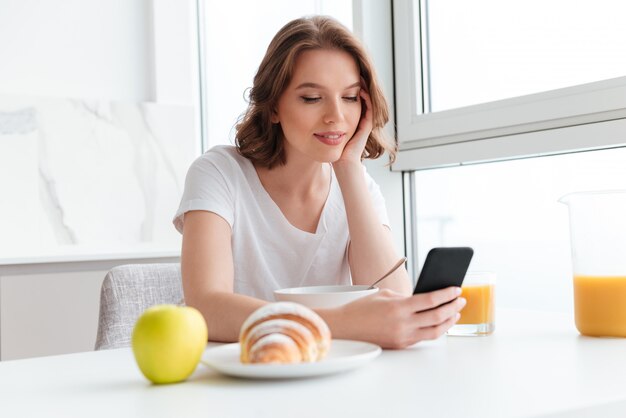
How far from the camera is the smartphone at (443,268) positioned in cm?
99

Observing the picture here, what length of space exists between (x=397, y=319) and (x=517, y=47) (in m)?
1.54

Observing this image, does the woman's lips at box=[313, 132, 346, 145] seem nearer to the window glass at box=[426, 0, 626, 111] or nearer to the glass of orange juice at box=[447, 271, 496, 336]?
the glass of orange juice at box=[447, 271, 496, 336]

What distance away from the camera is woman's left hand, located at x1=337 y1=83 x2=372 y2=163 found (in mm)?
1757

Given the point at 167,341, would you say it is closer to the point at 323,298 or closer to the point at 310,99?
the point at 323,298

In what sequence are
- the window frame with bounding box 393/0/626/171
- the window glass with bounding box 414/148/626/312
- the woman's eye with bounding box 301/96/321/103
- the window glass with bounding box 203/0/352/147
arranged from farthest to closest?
1. the window glass with bounding box 203/0/352/147
2. the window glass with bounding box 414/148/626/312
3. the window frame with bounding box 393/0/626/171
4. the woman's eye with bounding box 301/96/321/103

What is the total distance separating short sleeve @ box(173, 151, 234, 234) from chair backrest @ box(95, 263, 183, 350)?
207 mm

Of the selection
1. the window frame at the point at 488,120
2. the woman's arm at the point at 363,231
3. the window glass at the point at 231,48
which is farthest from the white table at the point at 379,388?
the window glass at the point at 231,48

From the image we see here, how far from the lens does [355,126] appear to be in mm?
1683

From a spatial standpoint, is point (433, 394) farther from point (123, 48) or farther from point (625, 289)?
point (123, 48)

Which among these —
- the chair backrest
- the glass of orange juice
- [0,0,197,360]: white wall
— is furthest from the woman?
[0,0,197,360]: white wall

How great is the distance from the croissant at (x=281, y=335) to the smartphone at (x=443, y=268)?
0.25m

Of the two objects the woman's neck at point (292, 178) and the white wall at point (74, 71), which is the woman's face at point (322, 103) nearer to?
the woman's neck at point (292, 178)

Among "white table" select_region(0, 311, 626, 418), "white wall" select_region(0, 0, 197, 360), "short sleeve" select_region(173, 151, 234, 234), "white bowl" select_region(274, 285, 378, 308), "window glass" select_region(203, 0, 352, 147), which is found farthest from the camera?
"window glass" select_region(203, 0, 352, 147)

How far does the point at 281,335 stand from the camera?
2.57 feet
